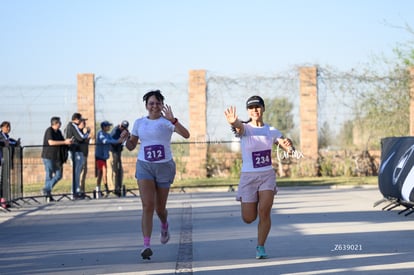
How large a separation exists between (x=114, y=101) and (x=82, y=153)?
8689 mm

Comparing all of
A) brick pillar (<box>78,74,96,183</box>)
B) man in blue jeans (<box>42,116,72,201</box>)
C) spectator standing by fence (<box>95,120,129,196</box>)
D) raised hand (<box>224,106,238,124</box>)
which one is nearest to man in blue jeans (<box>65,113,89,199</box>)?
man in blue jeans (<box>42,116,72,201</box>)

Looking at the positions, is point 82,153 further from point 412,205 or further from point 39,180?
point 412,205

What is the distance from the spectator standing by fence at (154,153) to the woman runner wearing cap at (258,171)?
0.86 meters

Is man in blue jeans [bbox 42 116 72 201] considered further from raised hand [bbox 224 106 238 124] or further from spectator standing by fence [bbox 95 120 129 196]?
raised hand [bbox 224 106 238 124]

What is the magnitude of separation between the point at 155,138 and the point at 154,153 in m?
0.18

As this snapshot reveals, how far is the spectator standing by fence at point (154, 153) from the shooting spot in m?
11.1

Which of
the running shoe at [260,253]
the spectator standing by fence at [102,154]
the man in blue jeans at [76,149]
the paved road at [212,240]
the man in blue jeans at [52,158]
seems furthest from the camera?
the spectator standing by fence at [102,154]

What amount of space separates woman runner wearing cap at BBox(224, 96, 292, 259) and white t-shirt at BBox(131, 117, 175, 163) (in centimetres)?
94

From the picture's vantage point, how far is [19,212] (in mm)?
19047

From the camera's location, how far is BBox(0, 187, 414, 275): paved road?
33.2 feet

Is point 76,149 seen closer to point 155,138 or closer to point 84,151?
point 84,151

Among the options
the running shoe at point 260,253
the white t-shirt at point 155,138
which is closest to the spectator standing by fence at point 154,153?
the white t-shirt at point 155,138

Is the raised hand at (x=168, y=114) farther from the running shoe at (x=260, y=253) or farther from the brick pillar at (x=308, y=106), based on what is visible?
the brick pillar at (x=308, y=106)

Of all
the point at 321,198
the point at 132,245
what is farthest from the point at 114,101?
the point at 132,245
